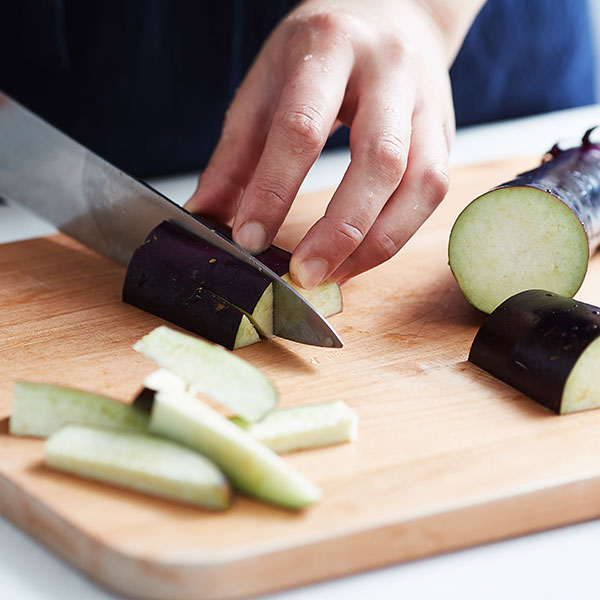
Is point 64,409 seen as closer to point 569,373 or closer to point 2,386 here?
point 2,386

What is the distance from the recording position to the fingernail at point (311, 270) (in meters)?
2.41

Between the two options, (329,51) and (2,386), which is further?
(329,51)

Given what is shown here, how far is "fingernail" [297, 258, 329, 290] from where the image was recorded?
241cm

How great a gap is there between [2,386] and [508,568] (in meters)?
1.20

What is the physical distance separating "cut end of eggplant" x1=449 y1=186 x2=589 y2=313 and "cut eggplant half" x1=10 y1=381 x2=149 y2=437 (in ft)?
3.78

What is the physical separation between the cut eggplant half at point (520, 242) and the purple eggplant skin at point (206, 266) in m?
0.63

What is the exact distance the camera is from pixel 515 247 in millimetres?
2559

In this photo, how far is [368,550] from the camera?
5.32 ft

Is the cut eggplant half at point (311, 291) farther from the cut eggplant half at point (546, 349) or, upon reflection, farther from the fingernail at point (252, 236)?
the cut eggplant half at point (546, 349)

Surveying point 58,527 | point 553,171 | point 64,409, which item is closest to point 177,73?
point 553,171

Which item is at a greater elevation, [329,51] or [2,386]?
[329,51]

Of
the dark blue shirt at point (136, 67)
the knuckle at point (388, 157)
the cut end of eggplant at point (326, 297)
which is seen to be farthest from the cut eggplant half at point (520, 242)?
the dark blue shirt at point (136, 67)

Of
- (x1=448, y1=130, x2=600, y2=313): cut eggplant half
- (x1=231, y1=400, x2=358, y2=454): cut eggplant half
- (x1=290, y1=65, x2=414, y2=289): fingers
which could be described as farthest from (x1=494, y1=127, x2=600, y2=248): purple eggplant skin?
(x1=231, y1=400, x2=358, y2=454): cut eggplant half

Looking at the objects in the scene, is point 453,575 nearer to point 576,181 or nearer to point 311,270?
point 311,270
